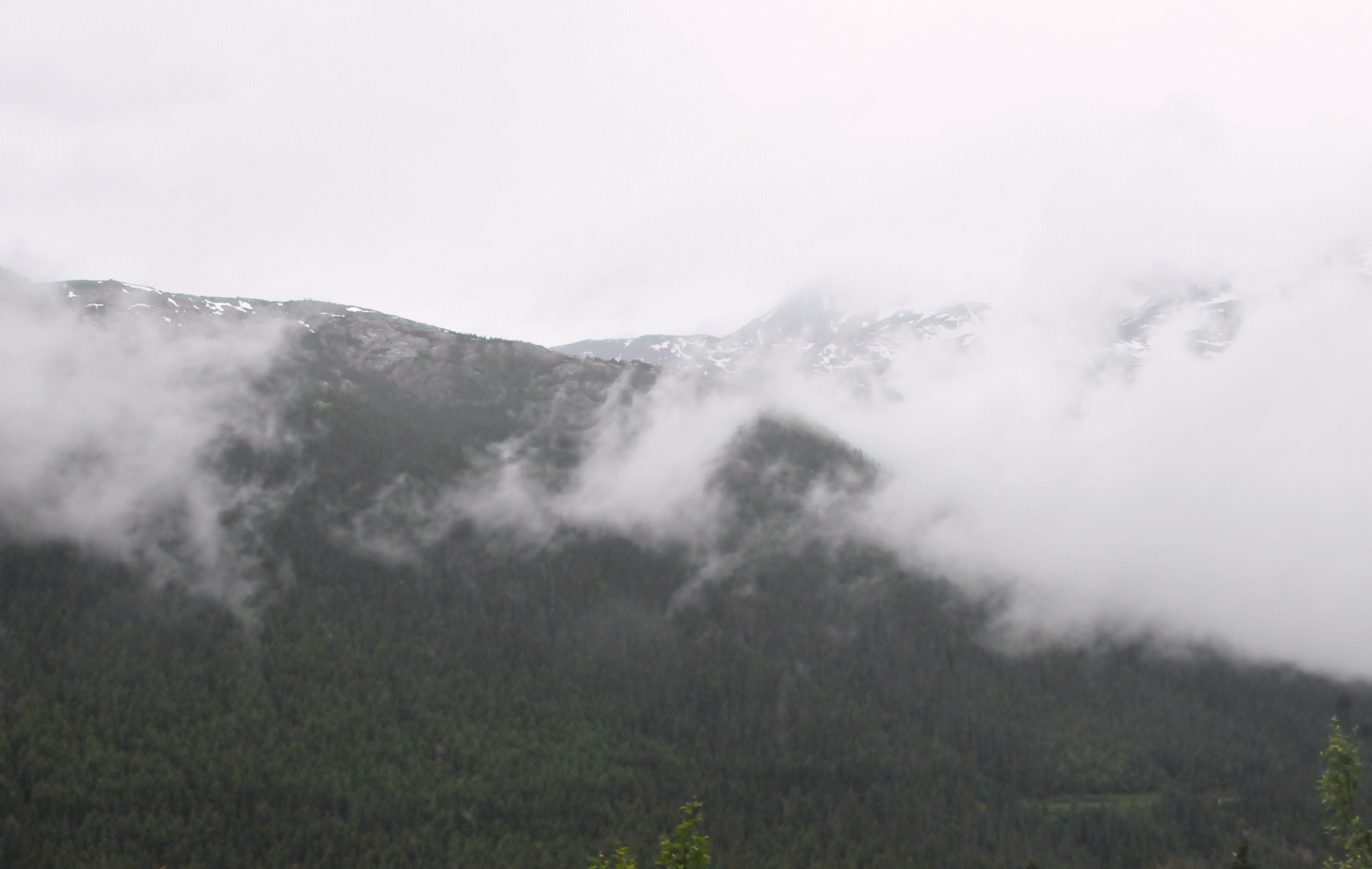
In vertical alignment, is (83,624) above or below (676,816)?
above

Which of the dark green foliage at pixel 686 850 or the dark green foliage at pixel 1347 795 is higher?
the dark green foliage at pixel 1347 795

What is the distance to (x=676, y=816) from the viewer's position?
17650 cm

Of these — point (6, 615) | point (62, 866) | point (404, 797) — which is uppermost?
point (6, 615)

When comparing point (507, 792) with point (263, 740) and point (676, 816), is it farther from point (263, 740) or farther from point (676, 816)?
point (263, 740)

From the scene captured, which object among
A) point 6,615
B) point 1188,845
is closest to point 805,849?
point 1188,845

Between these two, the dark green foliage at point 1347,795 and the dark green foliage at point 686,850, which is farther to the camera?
the dark green foliage at point 1347,795

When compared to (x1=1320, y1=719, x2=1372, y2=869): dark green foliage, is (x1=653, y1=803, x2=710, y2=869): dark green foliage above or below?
below

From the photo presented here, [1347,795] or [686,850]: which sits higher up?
[1347,795]

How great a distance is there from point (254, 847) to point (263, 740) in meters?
26.9

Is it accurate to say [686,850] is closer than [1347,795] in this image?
Yes

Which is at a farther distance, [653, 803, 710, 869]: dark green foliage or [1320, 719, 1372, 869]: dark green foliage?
[1320, 719, 1372, 869]: dark green foliage

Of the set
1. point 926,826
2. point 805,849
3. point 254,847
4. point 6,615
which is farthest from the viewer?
point 6,615

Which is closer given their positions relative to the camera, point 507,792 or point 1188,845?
point 507,792

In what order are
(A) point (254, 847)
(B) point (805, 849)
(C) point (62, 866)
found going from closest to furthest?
(C) point (62, 866)
(A) point (254, 847)
(B) point (805, 849)
